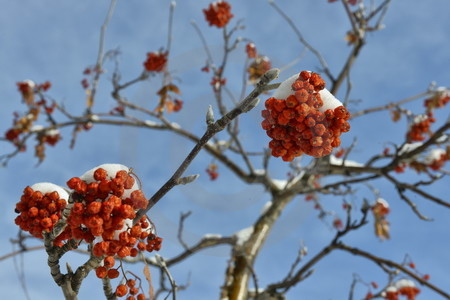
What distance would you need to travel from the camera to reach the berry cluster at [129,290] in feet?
5.82

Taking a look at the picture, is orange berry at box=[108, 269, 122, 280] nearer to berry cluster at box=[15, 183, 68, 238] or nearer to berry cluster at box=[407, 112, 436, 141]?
berry cluster at box=[15, 183, 68, 238]

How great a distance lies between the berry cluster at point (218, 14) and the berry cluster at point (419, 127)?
3.06 m

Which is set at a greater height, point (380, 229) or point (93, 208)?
point (380, 229)

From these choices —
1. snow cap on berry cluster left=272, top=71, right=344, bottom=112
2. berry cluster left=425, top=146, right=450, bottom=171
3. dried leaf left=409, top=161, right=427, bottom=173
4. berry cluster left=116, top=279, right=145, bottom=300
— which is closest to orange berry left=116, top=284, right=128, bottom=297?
berry cluster left=116, top=279, right=145, bottom=300

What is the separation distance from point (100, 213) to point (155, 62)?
15.0ft

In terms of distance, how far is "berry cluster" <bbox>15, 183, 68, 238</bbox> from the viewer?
171 cm

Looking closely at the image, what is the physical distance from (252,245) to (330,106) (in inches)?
154

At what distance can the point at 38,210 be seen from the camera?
1.74 m

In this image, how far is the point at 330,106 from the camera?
5.59 ft

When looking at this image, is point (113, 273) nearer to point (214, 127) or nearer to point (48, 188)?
point (48, 188)

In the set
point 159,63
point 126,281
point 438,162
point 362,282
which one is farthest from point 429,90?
point 126,281

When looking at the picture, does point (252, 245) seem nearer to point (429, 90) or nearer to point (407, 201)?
point (407, 201)

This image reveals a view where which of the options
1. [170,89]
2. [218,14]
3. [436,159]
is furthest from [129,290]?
[436,159]

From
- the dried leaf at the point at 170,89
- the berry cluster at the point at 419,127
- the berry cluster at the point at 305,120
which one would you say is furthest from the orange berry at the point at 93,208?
the berry cluster at the point at 419,127
